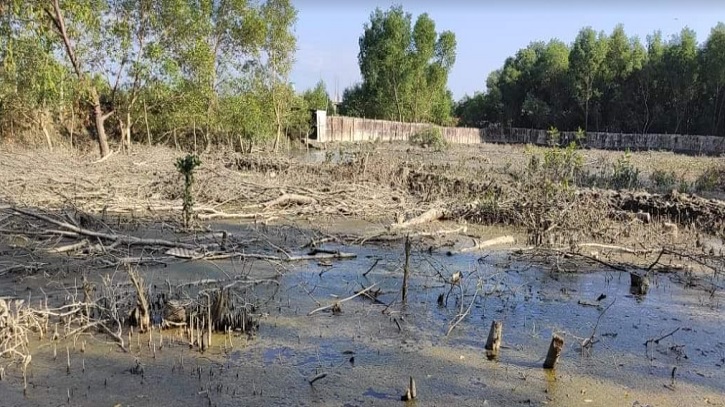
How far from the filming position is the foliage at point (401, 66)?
46.6 m

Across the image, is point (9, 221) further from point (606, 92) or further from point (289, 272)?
point (606, 92)

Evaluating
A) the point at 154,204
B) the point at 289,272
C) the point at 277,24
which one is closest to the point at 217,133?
the point at 277,24

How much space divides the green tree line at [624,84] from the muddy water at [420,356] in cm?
4097

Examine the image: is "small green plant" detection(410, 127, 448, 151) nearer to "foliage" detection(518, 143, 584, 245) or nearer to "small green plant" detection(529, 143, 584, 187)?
"small green plant" detection(529, 143, 584, 187)

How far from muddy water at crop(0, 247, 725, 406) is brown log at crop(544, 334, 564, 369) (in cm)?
8

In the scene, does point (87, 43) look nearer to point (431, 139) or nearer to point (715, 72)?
point (431, 139)

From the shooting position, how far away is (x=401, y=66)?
47219 mm

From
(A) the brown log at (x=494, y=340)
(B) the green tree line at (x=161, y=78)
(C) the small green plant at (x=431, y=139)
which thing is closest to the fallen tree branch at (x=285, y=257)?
(A) the brown log at (x=494, y=340)

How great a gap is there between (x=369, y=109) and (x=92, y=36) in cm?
3579

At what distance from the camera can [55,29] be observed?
15.2 m

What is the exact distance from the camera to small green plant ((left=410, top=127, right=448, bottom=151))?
3072cm

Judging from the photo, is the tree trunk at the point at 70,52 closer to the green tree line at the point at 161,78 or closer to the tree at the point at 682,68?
the green tree line at the point at 161,78

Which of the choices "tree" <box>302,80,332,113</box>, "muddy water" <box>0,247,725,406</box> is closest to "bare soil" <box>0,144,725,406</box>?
"muddy water" <box>0,247,725,406</box>

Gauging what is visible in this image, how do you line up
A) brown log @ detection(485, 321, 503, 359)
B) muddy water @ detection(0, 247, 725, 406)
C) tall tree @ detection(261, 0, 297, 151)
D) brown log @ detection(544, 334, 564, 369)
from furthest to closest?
tall tree @ detection(261, 0, 297, 151) → brown log @ detection(485, 321, 503, 359) → brown log @ detection(544, 334, 564, 369) → muddy water @ detection(0, 247, 725, 406)
